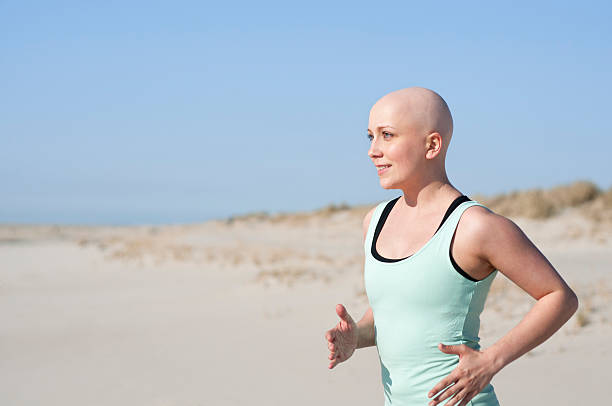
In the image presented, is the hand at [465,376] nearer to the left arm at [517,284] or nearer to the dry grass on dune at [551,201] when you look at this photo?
the left arm at [517,284]

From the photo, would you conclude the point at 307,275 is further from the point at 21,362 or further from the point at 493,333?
the point at 21,362

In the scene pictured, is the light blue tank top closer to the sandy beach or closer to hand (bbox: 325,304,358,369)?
hand (bbox: 325,304,358,369)

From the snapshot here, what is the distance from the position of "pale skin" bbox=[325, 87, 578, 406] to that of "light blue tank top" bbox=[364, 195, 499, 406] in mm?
54

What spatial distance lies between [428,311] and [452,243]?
9.0 inches

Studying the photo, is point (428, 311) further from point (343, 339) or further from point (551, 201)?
point (551, 201)

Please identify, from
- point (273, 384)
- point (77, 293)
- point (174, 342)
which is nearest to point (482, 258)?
point (273, 384)

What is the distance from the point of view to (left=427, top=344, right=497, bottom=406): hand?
1.97 metres

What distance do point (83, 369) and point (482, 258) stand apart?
5846 mm

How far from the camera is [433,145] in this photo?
7.23 feet

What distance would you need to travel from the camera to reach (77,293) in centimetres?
1133

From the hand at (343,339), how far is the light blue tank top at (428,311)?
194 millimetres

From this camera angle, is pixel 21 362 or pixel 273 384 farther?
pixel 21 362

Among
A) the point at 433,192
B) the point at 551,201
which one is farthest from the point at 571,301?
the point at 551,201

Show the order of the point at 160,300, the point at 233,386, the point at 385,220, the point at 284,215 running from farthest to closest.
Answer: the point at 284,215 < the point at 160,300 < the point at 233,386 < the point at 385,220
